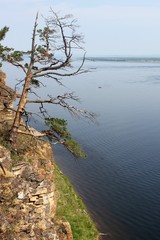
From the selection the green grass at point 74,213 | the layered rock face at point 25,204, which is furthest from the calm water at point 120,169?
the layered rock face at point 25,204

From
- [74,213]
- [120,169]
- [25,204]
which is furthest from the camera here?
[120,169]

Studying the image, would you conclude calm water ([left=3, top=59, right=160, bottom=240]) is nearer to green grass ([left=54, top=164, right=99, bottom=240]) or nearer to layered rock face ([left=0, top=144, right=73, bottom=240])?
green grass ([left=54, top=164, right=99, bottom=240])

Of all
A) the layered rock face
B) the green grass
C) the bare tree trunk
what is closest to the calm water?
the green grass

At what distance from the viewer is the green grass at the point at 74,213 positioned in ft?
91.8

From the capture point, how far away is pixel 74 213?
101ft

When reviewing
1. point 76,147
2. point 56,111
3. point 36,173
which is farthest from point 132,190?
point 56,111

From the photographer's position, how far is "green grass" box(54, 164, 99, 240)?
28.0 metres

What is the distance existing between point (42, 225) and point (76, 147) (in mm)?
6746

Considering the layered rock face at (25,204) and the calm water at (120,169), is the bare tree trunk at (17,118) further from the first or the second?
the calm water at (120,169)

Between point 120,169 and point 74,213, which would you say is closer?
point 74,213

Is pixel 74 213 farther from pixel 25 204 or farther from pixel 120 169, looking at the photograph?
pixel 120 169

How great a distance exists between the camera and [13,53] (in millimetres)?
23141

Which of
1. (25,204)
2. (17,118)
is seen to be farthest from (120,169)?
(25,204)

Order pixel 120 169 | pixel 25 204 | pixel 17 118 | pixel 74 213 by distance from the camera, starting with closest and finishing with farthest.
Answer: pixel 25 204, pixel 17 118, pixel 74 213, pixel 120 169
